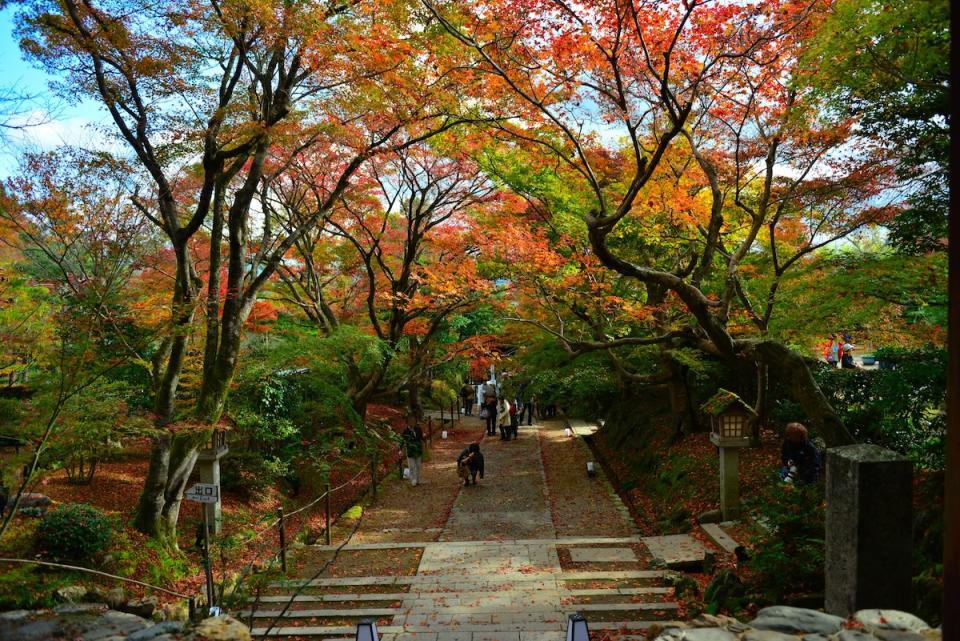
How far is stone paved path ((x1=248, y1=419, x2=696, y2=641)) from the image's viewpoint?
646 cm

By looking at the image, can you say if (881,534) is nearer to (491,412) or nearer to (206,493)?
(206,493)

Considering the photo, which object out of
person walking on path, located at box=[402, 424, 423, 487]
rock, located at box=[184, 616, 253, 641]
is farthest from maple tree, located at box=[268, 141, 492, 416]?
rock, located at box=[184, 616, 253, 641]

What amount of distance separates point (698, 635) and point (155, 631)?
4.07m

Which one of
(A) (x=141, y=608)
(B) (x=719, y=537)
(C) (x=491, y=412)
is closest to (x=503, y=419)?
(C) (x=491, y=412)

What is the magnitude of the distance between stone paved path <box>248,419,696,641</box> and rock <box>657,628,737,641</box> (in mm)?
1990

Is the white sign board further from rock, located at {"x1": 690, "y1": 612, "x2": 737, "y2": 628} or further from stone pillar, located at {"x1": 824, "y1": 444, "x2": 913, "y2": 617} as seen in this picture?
stone pillar, located at {"x1": 824, "y1": 444, "x2": 913, "y2": 617}

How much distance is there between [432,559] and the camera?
9.14 meters

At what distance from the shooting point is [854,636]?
3.87 meters

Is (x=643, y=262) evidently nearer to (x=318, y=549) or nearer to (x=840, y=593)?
(x=318, y=549)

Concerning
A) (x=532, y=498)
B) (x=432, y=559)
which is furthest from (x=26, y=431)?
(x=532, y=498)

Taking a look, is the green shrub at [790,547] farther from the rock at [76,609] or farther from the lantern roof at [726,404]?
the rock at [76,609]

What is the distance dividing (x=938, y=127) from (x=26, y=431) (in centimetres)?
1008

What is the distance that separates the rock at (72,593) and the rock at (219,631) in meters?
3.00

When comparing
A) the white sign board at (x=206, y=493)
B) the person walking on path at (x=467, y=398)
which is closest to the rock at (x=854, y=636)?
the white sign board at (x=206, y=493)
